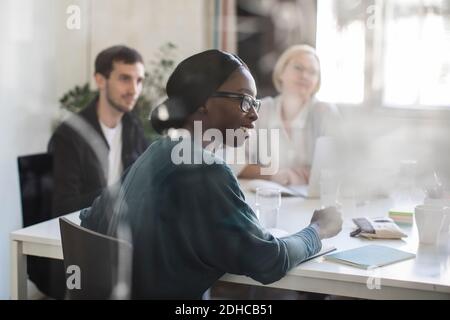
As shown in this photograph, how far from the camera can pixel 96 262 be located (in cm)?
117

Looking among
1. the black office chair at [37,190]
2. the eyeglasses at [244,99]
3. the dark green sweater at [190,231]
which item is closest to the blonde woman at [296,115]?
the black office chair at [37,190]

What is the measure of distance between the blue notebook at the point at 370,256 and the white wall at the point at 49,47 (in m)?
1.05

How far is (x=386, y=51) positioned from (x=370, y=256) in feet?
5.59

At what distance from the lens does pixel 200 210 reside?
1.21 m

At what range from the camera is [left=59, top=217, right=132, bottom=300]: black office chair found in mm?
1136

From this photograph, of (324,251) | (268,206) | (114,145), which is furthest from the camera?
(114,145)

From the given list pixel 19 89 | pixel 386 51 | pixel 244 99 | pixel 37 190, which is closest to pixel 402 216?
pixel 244 99


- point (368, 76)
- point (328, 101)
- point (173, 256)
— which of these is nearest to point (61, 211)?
point (173, 256)

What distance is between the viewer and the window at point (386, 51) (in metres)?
2.70

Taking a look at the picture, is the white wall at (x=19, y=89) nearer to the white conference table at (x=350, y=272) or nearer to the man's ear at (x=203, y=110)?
the white conference table at (x=350, y=272)

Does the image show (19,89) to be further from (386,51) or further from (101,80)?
(386,51)

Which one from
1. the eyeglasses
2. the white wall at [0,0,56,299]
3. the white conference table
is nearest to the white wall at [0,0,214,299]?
the white wall at [0,0,56,299]

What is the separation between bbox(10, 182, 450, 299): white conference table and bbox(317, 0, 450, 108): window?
3.92 ft

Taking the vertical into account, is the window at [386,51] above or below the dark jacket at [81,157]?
above
